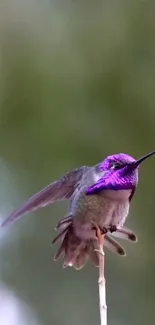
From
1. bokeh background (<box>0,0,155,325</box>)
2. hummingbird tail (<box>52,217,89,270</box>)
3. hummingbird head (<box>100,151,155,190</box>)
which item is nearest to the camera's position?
hummingbird head (<box>100,151,155,190</box>)

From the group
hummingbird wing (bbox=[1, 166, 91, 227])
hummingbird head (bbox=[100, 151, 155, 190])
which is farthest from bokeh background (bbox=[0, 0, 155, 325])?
hummingbird head (bbox=[100, 151, 155, 190])

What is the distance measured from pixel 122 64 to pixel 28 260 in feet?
1.76

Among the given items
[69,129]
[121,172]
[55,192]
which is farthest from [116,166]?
[69,129]

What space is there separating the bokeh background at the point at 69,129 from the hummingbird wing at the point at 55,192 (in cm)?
26

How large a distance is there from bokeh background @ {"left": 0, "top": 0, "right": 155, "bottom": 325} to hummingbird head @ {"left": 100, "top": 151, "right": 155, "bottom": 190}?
0.36 m

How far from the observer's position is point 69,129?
1.17 m

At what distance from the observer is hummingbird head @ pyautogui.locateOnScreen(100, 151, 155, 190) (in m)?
0.51

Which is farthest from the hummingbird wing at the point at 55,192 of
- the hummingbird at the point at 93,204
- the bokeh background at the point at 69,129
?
the bokeh background at the point at 69,129

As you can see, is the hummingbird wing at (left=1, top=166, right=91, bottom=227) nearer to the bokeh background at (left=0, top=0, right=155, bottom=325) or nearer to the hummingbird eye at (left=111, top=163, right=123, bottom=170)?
the hummingbird eye at (left=111, top=163, right=123, bottom=170)

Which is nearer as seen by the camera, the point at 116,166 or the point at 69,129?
the point at 116,166

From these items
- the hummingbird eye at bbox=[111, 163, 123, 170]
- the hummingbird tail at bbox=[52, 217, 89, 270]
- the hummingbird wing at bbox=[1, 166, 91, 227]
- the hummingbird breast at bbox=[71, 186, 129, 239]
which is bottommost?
the hummingbird tail at bbox=[52, 217, 89, 270]

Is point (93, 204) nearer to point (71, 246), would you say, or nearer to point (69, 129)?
point (71, 246)

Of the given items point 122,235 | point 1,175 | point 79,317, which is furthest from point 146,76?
point 122,235

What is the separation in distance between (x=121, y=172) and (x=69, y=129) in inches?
26.1
